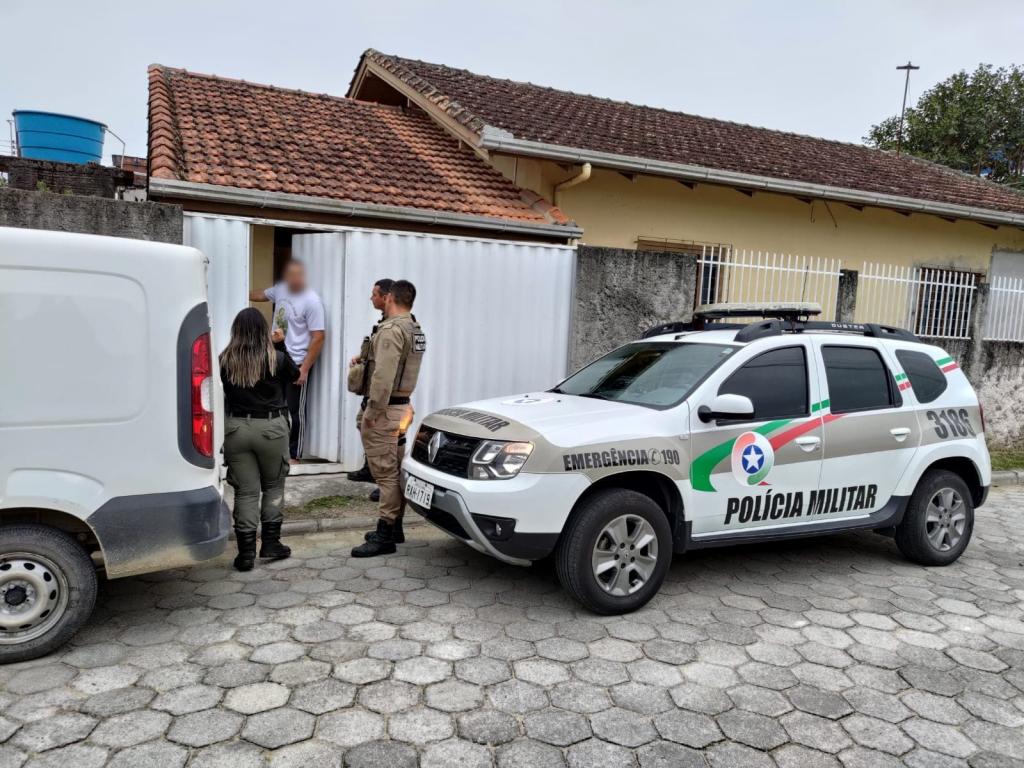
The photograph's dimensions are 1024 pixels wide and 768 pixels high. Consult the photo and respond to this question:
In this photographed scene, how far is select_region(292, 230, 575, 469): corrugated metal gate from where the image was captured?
703cm

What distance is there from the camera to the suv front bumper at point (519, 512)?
13.4 feet

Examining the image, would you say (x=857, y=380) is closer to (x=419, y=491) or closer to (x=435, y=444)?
(x=435, y=444)

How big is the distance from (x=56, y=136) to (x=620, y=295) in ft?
25.6

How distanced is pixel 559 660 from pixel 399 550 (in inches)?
78.0

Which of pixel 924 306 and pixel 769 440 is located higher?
pixel 924 306

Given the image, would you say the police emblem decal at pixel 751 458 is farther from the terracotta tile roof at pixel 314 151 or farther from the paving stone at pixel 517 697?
the terracotta tile roof at pixel 314 151

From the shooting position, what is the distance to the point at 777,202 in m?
12.1

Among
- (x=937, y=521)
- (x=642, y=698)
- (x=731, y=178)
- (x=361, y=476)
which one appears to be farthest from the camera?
(x=731, y=178)

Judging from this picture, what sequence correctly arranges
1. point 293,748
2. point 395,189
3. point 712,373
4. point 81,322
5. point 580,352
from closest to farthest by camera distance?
1. point 293,748
2. point 81,322
3. point 712,373
4. point 580,352
5. point 395,189

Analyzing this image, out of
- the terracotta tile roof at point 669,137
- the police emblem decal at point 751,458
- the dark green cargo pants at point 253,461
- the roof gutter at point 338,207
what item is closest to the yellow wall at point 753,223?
the terracotta tile roof at point 669,137

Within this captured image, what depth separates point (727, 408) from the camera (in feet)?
14.5

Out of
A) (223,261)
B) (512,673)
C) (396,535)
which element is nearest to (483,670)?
(512,673)

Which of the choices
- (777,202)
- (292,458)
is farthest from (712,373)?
(777,202)

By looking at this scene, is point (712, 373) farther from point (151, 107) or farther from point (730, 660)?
point (151, 107)
